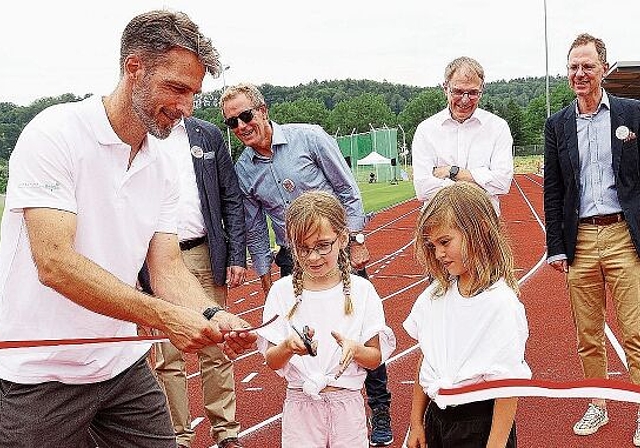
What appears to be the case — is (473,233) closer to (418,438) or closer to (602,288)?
(418,438)

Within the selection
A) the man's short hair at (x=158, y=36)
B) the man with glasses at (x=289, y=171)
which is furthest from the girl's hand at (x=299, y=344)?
the man with glasses at (x=289, y=171)

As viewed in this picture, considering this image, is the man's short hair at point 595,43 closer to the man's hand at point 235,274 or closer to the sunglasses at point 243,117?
the sunglasses at point 243,117

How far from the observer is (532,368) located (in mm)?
7555

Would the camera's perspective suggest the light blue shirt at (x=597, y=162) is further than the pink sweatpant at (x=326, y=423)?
Yes

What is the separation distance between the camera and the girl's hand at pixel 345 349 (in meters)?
3.58

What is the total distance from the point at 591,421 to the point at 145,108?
397 centimetres

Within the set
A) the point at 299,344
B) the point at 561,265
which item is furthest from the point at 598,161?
the point at 299,344

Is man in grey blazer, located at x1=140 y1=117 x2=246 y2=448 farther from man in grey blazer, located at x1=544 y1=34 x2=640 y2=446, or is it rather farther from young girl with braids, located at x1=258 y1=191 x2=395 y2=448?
man in grey blazer, located at x1=544 y1=34 x2=640 y2=446

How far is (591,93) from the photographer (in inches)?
205

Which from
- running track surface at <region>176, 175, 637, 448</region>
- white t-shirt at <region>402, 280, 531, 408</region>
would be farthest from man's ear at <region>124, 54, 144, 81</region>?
running track surface at <region>176, 175, 637, 448</region>

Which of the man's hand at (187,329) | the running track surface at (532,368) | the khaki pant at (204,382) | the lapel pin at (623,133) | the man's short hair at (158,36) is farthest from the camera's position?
the running track surface at (532,368)

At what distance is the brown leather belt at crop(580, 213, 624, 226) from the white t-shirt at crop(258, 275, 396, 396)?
1958 mm

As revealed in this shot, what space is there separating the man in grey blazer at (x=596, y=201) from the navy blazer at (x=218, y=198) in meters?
2.01

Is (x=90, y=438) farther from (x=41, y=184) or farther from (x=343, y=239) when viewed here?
(x=343, y=239)
